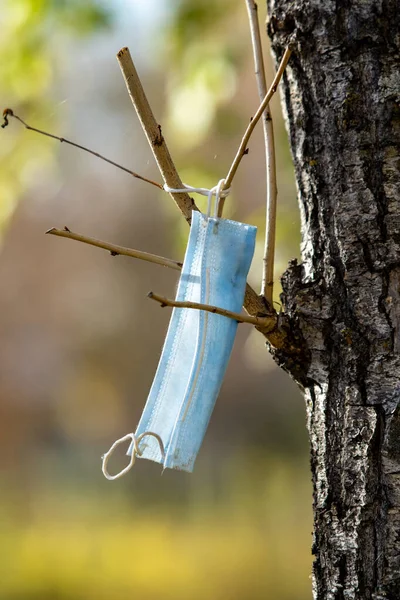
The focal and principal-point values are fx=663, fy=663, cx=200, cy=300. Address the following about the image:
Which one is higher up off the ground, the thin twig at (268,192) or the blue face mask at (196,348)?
the thin twig at (268,192)

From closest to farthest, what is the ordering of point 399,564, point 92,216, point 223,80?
point 399,564
point 223,80
point 92,216

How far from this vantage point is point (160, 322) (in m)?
4.20

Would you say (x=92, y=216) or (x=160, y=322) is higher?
(x=92, y=216)

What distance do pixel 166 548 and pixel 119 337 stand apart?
5.45ft

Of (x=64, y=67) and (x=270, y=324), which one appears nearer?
(x=270, y=324)

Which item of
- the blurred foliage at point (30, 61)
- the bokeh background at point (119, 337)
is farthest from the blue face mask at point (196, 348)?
the blurred foliage at point (30, 61)

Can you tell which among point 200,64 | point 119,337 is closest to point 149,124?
point 200,64

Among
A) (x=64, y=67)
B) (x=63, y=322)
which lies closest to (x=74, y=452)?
(x=63, y=322)

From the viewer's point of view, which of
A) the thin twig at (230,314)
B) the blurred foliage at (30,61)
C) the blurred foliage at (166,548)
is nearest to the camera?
the thin twig at (230,314)

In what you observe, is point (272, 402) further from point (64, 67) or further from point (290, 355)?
point (290, 355)

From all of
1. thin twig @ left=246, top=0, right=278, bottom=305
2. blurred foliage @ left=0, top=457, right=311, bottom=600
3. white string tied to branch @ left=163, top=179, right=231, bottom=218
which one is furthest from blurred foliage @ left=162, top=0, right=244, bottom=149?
blurred foliage @ left=0, top=457, right=311, bottom=600

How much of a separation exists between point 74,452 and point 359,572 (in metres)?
3.41

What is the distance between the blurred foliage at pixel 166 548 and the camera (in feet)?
8.19

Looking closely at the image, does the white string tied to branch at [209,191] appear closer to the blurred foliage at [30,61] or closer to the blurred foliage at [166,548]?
the blurred foliage at [30,61]
